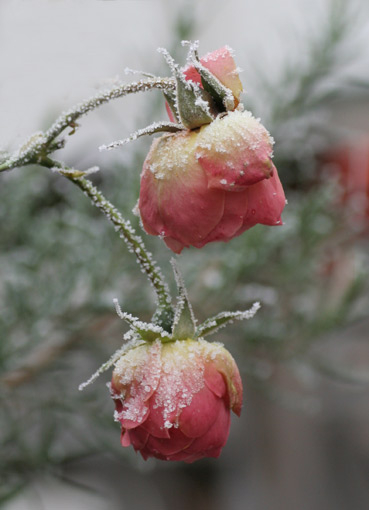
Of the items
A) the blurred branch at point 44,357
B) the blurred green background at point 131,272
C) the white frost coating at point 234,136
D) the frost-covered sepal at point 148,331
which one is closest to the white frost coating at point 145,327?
the frost-covered sepal at point 148,331

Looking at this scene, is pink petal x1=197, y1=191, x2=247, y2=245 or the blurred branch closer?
pink petal x1=197, y1=191, x2=247, y2=245

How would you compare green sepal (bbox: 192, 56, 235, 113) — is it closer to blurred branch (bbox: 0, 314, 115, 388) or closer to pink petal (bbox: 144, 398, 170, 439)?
pink petal (bbox: 144, 398, 170, 439)

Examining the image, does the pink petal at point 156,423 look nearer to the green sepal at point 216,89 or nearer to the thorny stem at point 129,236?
the thorny stem at point 129,236

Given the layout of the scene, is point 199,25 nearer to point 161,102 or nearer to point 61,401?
point 161,102

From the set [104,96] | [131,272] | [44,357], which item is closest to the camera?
[104,96]

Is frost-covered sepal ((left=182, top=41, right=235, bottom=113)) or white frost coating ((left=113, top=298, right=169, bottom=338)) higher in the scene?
frost-covered sepal ((left=182, top=41, right=235, bottom=113))

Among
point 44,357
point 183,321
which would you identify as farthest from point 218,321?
point 44,357

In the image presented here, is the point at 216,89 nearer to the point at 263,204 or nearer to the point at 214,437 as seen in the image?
the point at 263,204

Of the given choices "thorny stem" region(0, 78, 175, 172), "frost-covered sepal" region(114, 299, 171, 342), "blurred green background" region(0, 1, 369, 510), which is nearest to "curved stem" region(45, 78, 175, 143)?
"thorny stem" region(0, 78, 175, 172)
